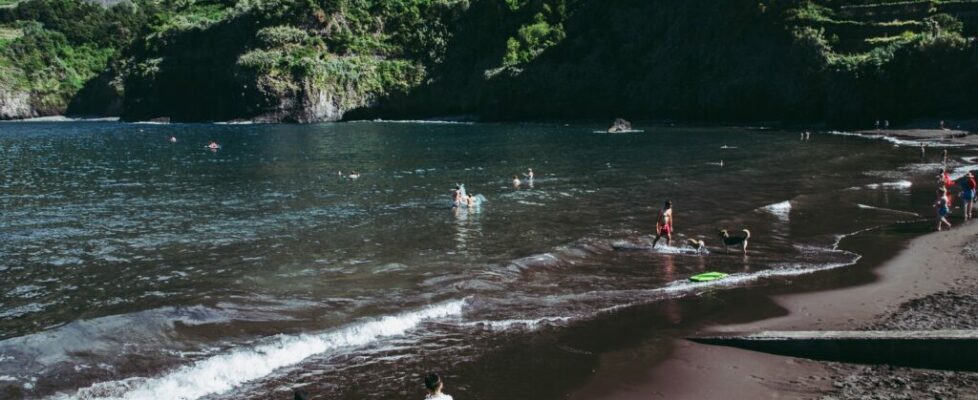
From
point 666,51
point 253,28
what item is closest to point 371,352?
point 666,51

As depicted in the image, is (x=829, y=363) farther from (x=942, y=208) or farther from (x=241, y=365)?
(x=942, y=208)

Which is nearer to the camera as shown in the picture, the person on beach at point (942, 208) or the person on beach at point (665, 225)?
the person on beach at point (665, 225)

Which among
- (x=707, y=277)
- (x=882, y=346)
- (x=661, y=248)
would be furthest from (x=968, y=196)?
(x=882, y=346)

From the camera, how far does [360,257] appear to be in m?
24.3

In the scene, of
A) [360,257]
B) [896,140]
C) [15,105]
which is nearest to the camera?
[360,257]

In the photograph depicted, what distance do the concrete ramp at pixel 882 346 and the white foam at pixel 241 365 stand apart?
315 inches

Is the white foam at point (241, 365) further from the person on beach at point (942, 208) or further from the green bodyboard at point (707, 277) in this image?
the person on beach at point (942, 208)

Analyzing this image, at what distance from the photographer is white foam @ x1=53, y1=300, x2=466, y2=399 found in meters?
13.4

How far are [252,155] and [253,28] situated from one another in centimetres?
9557

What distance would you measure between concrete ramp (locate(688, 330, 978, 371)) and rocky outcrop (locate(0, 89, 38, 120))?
199m

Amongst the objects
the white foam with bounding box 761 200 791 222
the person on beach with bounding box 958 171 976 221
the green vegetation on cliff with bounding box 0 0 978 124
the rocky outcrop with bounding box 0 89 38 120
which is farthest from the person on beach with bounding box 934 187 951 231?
the rocky outcrop with bounding box 0 89 38 120

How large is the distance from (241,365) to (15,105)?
639 feet

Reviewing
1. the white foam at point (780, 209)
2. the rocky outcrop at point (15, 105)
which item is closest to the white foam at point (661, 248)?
the white foam at point (780, 209)

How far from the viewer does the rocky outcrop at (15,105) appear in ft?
561
